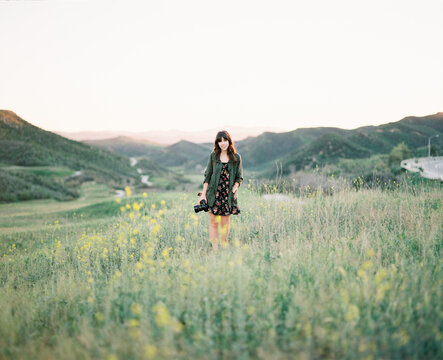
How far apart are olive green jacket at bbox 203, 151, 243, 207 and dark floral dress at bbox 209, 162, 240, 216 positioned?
72mm

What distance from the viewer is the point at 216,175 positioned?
5324 millimetres

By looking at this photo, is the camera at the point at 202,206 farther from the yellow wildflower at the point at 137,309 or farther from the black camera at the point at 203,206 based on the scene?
the yellow wildflower at the point at 137,309

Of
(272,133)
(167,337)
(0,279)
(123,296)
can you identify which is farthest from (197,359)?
(272,133)

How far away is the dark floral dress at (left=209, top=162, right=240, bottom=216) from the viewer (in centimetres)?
525

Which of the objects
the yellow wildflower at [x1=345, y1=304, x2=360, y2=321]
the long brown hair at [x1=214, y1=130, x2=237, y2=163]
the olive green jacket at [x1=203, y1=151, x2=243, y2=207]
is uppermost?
the long brown hair at [x1=214, y1=130, x2=237, y2=163]

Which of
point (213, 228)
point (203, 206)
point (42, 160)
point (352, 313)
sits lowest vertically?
point (352, 313)

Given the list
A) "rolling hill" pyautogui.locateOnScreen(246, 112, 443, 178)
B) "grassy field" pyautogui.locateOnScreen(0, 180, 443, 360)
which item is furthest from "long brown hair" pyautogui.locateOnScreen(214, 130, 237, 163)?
"rolling hill" pyautogui.locateOnScreen(246, 112, 443, 178)

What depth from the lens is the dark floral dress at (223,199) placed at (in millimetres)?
5254

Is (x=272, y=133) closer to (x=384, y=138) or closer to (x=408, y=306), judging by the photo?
(x=384, y=138)

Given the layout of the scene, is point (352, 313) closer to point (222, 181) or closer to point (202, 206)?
point (202, 206)

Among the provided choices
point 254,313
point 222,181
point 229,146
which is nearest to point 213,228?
point 222,181

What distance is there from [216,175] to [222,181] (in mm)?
184

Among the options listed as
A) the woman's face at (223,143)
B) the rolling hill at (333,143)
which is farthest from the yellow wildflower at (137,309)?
the rolling hill at (333,143)

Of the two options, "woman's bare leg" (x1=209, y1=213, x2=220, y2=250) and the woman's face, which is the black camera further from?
the woman's face
